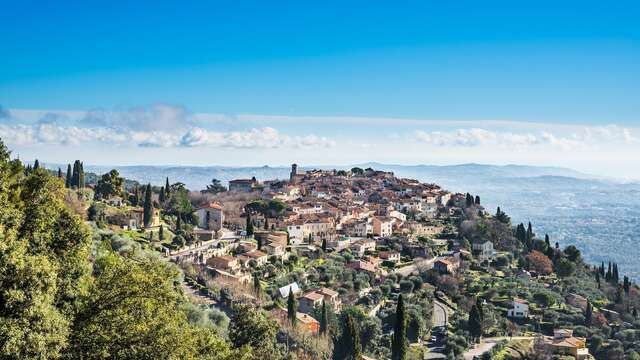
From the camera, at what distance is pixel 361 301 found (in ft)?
171

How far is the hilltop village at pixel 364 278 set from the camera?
39.0 meters

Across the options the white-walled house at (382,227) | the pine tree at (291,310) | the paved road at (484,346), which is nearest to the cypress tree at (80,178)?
the pine tree at (291,310)

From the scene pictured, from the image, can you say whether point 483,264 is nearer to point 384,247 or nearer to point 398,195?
point 384,247

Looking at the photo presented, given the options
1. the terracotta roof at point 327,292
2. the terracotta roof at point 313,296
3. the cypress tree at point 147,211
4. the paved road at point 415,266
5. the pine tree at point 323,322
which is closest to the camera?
the pine tree at point 323,322

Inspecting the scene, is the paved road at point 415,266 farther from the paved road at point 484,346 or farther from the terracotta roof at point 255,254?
the terracotta roof at point 255,254

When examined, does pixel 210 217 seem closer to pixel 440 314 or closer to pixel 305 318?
pixel 305 318

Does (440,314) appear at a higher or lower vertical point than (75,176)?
lower

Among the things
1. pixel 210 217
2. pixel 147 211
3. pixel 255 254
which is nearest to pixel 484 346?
pixel 255 254

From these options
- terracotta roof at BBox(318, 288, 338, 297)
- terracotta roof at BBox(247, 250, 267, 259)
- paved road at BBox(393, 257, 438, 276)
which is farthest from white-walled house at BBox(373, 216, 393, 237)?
terracotta roof at BBox(318, 288, 338, 297)

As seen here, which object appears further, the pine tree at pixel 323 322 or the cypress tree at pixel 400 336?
the pine tree at pixel 323 322

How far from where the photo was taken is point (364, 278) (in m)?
55.5

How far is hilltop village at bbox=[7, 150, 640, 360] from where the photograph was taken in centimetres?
3897

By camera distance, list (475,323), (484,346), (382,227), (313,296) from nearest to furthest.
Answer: (313,296) < (475,323) < (484,346) < (382,227)

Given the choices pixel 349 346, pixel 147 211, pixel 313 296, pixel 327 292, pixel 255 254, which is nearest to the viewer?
pixel 349 346
